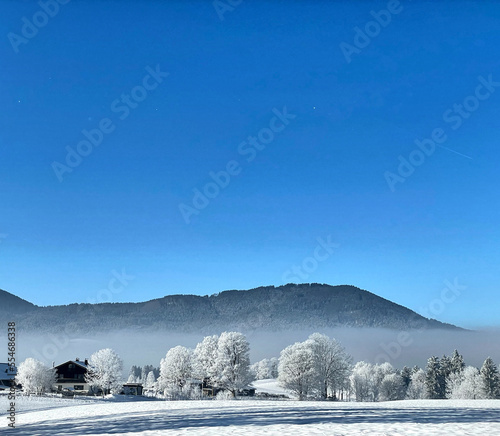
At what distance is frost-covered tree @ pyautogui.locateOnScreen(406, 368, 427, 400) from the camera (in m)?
134

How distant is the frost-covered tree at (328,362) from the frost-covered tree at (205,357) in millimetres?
16443

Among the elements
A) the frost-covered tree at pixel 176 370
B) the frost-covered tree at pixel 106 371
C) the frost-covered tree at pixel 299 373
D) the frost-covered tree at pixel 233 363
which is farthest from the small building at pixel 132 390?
the frost-covered tree at pixel 299 373

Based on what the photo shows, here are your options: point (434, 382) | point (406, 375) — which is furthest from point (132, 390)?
point (406, 375)

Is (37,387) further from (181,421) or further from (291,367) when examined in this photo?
(181,421)

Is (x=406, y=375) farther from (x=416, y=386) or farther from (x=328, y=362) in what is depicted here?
(x=328, y=362)

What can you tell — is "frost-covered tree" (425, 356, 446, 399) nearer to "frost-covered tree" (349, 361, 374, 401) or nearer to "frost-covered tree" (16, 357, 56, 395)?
"frost-covered tree" (349, 361, 374, 401)

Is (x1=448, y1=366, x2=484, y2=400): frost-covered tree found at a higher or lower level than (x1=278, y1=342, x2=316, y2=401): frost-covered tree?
lower

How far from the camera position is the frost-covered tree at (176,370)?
92562mm

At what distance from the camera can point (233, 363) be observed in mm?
76625

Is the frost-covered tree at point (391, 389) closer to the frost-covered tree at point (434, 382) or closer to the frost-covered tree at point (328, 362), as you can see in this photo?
the frost-covered tree at point (434, 382)

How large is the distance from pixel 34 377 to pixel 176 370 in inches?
1015

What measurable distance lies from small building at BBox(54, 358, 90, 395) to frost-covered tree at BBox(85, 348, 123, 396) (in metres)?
5.31

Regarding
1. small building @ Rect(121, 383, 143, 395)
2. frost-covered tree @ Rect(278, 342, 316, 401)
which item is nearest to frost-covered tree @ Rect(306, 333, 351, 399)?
frost-covered tree @ Rect(278, 342, 316, 401)

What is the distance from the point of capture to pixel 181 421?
27.2 meters
